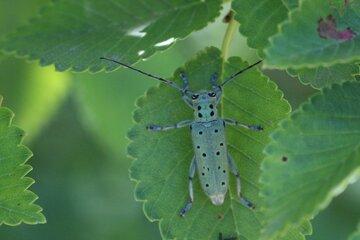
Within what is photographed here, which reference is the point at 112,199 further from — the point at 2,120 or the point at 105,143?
the point at 2,120

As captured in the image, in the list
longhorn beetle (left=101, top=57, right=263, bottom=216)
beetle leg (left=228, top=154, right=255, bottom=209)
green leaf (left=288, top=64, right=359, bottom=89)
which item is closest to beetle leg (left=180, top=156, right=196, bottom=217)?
longhorn beetle (left=101, top=57, right=263, bottom=216)

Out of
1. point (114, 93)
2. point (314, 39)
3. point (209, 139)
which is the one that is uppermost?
point (114, 93)

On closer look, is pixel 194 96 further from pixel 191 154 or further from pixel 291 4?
pixel 291 4

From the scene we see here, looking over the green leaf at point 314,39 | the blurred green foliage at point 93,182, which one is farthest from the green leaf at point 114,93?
the green leaf at point 314,39

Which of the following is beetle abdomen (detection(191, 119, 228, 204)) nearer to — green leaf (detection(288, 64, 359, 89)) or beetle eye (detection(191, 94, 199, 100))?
beetle eye (detection(191, 94, 199, 100))

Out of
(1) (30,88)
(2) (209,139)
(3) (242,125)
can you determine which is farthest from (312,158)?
(1) (30,88)

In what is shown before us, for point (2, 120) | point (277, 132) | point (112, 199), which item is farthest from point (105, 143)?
point (277, 132)
